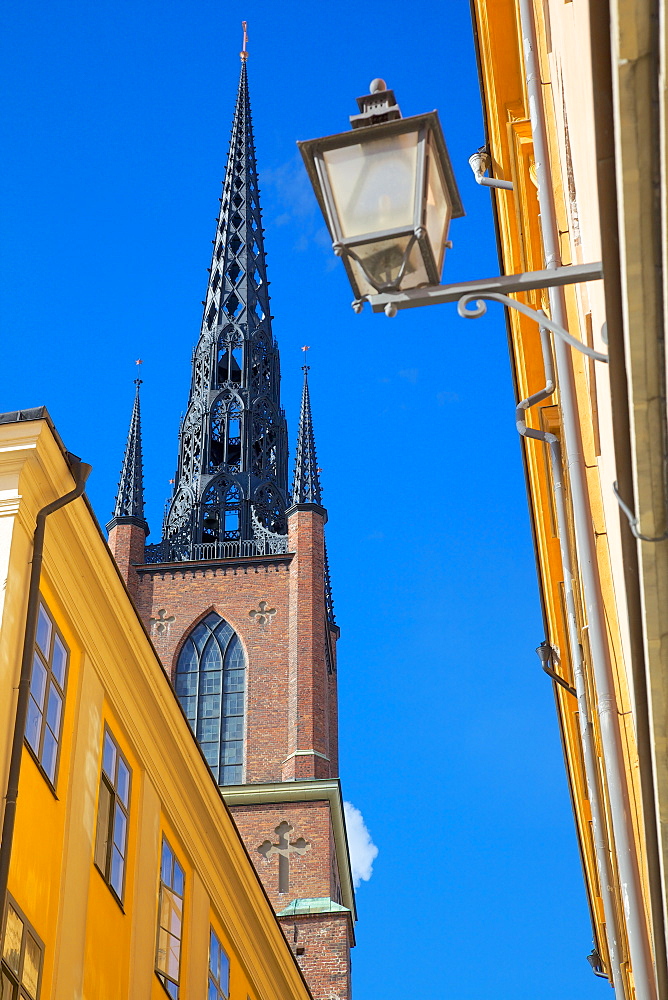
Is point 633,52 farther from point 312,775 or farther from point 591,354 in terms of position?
point 312,775

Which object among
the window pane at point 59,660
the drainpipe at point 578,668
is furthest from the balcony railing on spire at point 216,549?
the drainpipe at point 578,668

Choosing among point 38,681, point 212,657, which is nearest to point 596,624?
point 38,681

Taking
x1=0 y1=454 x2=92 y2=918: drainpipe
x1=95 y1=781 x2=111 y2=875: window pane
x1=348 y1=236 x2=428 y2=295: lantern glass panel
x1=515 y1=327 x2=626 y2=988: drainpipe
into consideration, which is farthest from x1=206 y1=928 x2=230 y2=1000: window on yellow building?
x1=348 y1=236 x2=428 y2=295: lantern glass panel

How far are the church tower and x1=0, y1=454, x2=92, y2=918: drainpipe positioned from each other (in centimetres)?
2709

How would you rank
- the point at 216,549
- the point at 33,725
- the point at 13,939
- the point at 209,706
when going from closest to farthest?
the point at 13,939, the point at 33,725, the point at 209,706, the point at 216,549

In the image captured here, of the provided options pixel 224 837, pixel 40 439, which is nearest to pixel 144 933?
pixel 224 837

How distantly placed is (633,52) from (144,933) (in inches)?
450

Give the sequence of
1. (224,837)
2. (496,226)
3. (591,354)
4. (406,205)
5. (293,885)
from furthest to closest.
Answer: (293,885) → (224,837) → (496,226) → (406,205) → (591,354)

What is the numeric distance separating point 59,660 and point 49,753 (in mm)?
895

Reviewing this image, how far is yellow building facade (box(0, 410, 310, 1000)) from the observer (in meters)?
10.2

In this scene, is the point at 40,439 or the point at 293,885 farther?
the point at 293,885

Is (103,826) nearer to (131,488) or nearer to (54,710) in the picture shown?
(54,710)

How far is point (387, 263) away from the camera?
15.0 ft

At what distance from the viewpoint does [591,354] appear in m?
3.89
